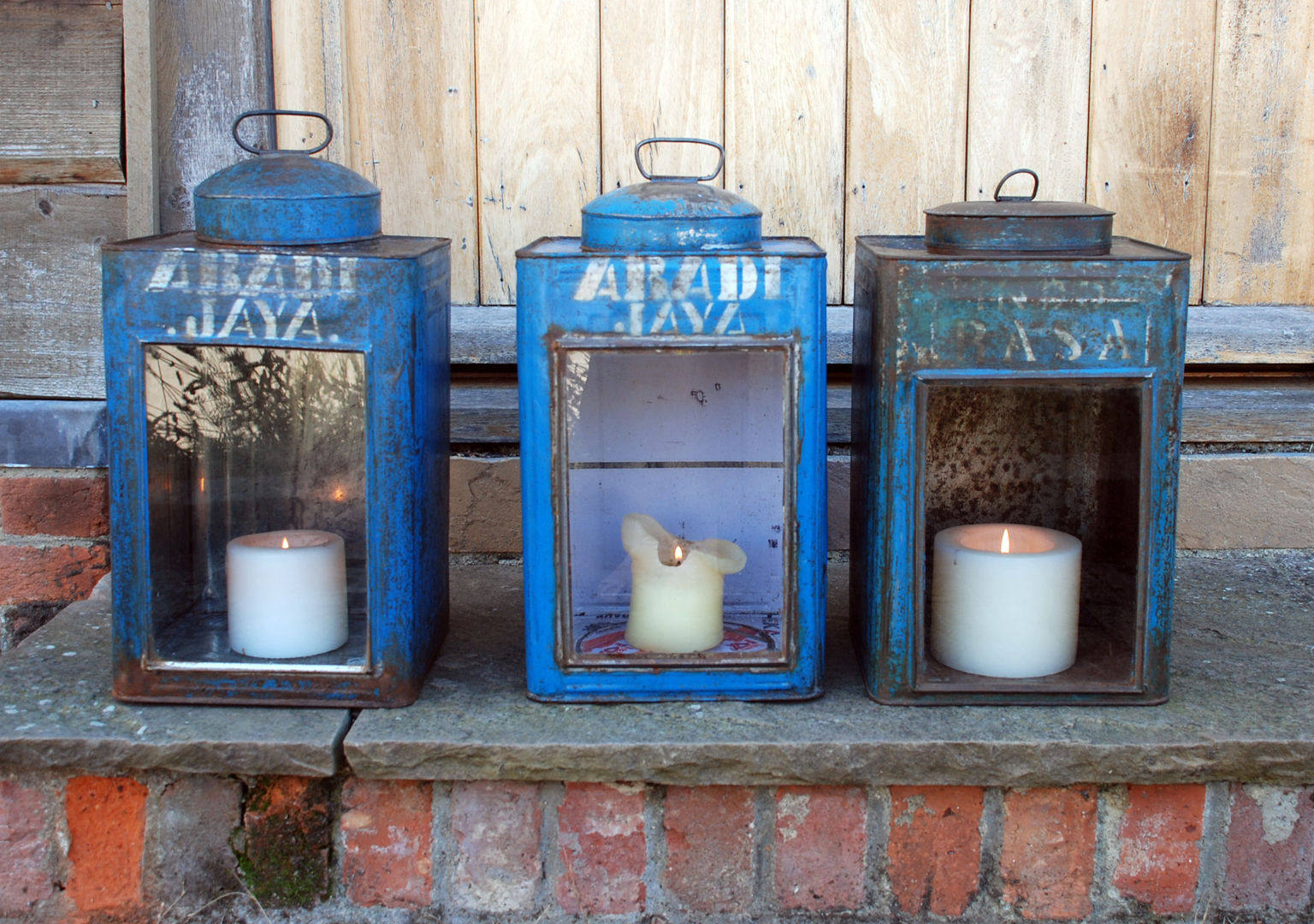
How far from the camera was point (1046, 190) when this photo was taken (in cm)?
193

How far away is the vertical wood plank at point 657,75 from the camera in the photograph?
1.88 metres

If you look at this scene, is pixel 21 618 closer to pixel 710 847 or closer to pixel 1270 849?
pixel 710 847

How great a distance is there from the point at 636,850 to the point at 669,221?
Answer: 685mm

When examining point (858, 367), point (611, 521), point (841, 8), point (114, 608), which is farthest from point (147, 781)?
point (841, 8)

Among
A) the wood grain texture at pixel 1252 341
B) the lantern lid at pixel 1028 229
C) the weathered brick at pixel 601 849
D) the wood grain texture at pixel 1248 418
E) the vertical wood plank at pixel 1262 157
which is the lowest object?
the weathered brick at pixel 601 849

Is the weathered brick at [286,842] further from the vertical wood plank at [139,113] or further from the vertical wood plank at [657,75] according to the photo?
the vertical wood plank at [657,75]

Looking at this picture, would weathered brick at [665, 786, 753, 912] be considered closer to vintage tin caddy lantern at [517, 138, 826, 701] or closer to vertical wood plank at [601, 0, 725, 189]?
vintage tin caddy lantern at [517, 138, 826, 701]

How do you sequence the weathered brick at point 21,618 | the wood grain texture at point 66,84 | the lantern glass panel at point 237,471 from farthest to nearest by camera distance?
the weathered brick at point 21,618
the wood grain texture at point 66,84
the lantern glass panel at point 237,471

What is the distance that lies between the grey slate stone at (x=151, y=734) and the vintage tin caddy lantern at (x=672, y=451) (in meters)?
0.25

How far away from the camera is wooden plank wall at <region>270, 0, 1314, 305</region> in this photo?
1.88 meters

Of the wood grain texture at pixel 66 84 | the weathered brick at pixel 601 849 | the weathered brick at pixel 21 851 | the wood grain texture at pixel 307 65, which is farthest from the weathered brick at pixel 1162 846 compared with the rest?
the wood grain texture at pixel 66 84

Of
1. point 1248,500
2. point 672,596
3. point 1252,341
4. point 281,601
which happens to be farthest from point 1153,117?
point 281,601

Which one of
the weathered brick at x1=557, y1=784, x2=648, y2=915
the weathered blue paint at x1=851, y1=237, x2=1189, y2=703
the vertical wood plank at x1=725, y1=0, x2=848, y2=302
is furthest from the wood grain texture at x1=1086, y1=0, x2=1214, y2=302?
the weathered brick at x1=557, y1=784, x2=648, y2=915

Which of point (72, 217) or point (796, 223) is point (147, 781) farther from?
point (796, 223)
